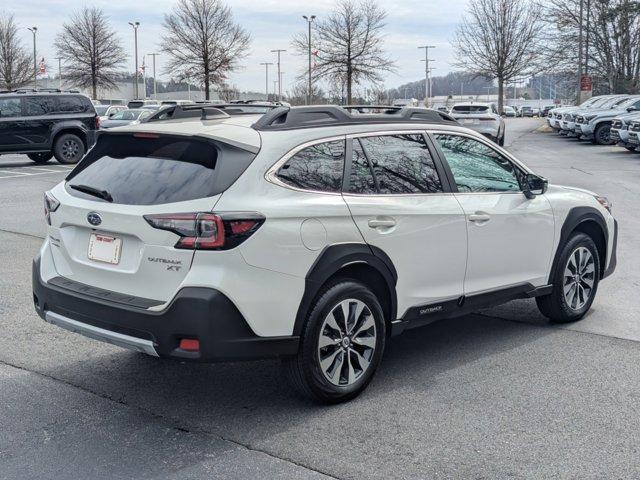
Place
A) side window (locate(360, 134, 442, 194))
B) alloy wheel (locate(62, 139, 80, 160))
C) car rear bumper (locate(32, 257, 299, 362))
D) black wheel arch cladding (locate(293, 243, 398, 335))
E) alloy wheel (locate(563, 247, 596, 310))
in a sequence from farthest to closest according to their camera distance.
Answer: alloy wheel (locate(62, 139, 80, 160)) < alloy wheel (locate(563, 247, 596, 310)) < side window (locate(360, 134, 442, 194)) < black wheel arch cladding (locate(293, 243, 398, 335)) < car rear bumper (locate(32, 257, 299, 362))

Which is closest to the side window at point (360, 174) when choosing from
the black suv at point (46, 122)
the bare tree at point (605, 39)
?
the black suv at point (46, 122)

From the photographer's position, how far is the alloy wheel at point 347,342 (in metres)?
4.56

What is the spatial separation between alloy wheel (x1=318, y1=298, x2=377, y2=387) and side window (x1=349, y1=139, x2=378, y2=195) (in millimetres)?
678

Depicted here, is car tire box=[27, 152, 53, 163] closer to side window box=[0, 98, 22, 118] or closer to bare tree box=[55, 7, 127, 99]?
side window box=[0, 98, 22, 118]

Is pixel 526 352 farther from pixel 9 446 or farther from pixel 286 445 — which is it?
pixel 9 446

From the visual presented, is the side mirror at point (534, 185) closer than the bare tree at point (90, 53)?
Yes

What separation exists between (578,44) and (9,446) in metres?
46.0

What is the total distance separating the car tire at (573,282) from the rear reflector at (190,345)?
10.6 feet

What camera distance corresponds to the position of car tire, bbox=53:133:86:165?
22.2 meters

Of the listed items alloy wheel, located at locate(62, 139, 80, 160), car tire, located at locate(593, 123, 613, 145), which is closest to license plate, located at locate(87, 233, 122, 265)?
alloy wheel, located at locate(62, 139, 80, 160)

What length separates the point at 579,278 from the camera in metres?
6.48

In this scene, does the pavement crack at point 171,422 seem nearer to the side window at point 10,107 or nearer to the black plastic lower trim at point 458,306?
the black plastic lower trim at point 458,306

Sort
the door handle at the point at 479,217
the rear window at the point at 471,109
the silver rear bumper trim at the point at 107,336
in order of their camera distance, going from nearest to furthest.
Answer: the silver rear bumper trim at the point at 107,336 < the door handle at the point at 479,217 < the rear window at the point at 471,109

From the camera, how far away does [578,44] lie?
45531 mm
